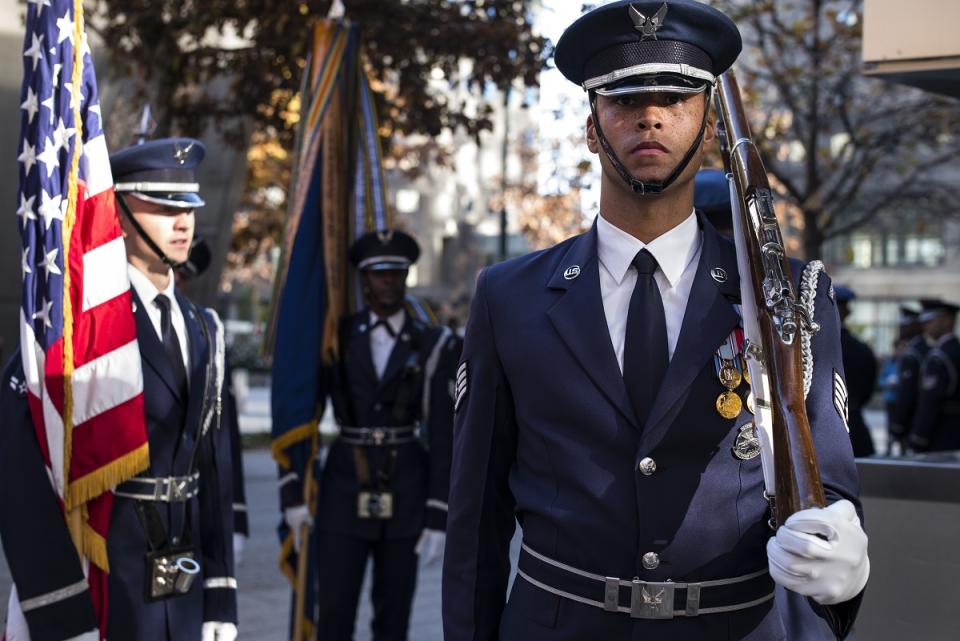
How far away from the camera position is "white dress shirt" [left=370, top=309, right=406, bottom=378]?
648 cm

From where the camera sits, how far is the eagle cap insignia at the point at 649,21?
8.64 ft

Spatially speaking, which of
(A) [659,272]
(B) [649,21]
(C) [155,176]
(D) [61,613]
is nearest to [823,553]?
(A) [659,272]

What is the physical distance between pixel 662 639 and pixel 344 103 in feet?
16.5

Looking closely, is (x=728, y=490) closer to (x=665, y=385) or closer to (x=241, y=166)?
(x=665, y=385)

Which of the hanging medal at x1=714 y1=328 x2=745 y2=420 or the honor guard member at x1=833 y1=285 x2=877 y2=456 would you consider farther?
the honor guard member at x1=833 y1=285 x2=877 y2=456

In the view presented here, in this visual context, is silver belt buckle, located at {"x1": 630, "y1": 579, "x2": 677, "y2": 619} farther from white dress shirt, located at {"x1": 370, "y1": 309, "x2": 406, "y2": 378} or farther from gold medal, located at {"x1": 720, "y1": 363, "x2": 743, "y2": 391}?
white dress shirt, located at {"x1": 370, "y1": 309, "x2": 406, "y2": 378}

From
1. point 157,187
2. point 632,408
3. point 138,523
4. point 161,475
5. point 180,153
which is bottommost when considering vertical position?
point 138,523

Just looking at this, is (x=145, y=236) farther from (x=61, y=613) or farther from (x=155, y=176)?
(x=61, y=613)

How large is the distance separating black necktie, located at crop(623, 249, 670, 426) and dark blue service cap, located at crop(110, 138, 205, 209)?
2350mm

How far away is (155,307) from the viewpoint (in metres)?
4.44

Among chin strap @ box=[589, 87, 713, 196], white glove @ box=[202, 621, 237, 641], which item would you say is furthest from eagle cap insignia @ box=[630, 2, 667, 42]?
white glove @ box=[202, 621, 237, 641]

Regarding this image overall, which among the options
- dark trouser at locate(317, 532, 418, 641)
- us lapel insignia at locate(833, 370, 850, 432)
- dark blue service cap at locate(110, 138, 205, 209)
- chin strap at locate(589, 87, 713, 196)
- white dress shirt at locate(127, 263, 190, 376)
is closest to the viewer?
us lapel insignia at locate(833, 370, 850, 432)

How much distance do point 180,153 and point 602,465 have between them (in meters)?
2.65

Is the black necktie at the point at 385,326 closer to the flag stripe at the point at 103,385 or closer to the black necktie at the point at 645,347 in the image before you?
the flag stripe at the point at 103,385
